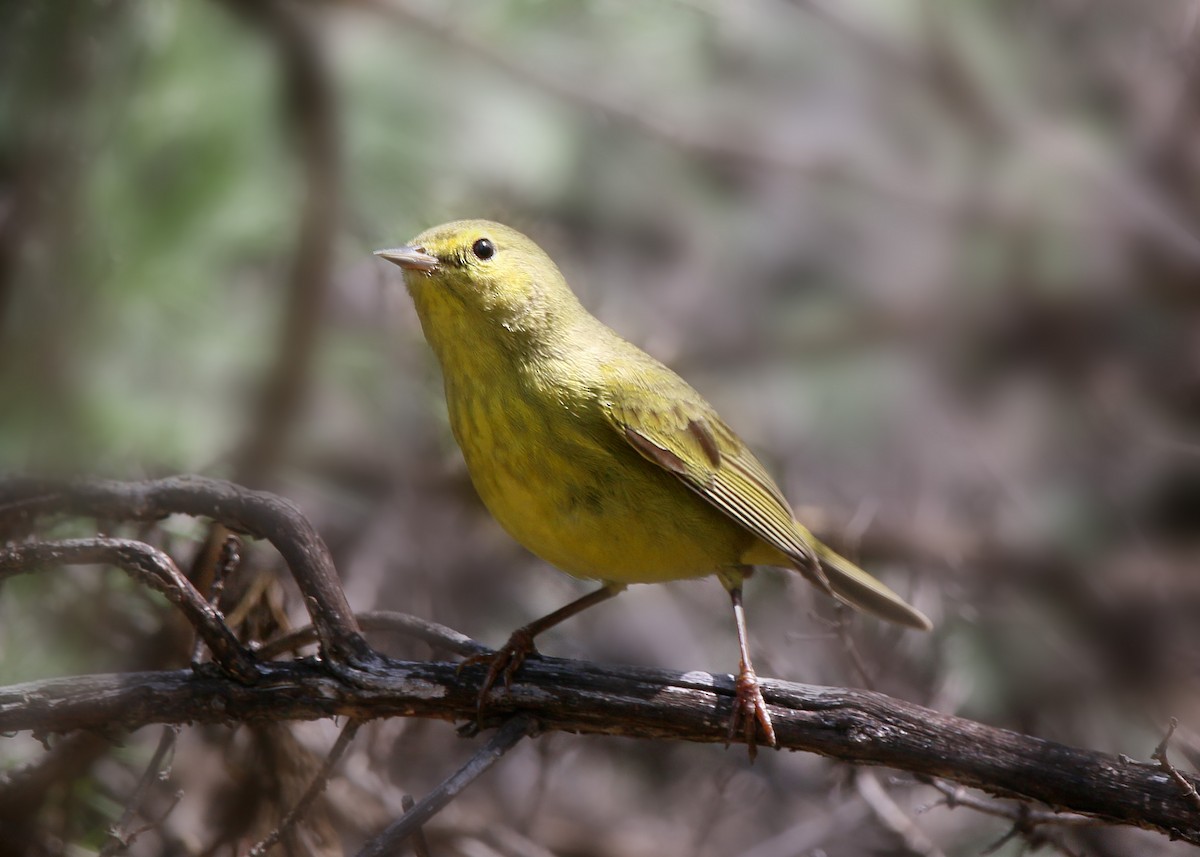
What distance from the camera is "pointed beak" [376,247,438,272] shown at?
3.03 metres

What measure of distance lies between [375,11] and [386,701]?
313 cm

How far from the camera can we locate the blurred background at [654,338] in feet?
11.1

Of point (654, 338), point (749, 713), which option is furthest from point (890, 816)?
point (654, 338)

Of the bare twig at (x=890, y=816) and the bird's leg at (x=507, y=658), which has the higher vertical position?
the bird's leg at (x=507, y=658)

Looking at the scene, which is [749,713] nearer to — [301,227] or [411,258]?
[411,258]

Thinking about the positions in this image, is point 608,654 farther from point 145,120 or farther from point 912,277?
point 912,277

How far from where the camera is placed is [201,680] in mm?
2465

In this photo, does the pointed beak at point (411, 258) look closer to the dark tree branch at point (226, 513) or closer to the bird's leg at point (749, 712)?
the dark tree branch at point (226, 513)

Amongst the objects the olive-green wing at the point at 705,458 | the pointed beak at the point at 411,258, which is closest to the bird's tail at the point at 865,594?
the olive-green wing at the point at 705,458

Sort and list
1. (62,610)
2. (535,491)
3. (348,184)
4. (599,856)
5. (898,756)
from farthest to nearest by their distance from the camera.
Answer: (599,856)
(348,184)
(62,610)
(535,491)
(898,756)

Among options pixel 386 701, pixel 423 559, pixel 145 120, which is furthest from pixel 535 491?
pixel 423 559

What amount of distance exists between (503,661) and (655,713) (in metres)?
0.37

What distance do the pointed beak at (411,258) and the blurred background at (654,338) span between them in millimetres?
841

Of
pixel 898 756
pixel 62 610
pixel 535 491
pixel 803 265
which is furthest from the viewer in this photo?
pixel 803 265
